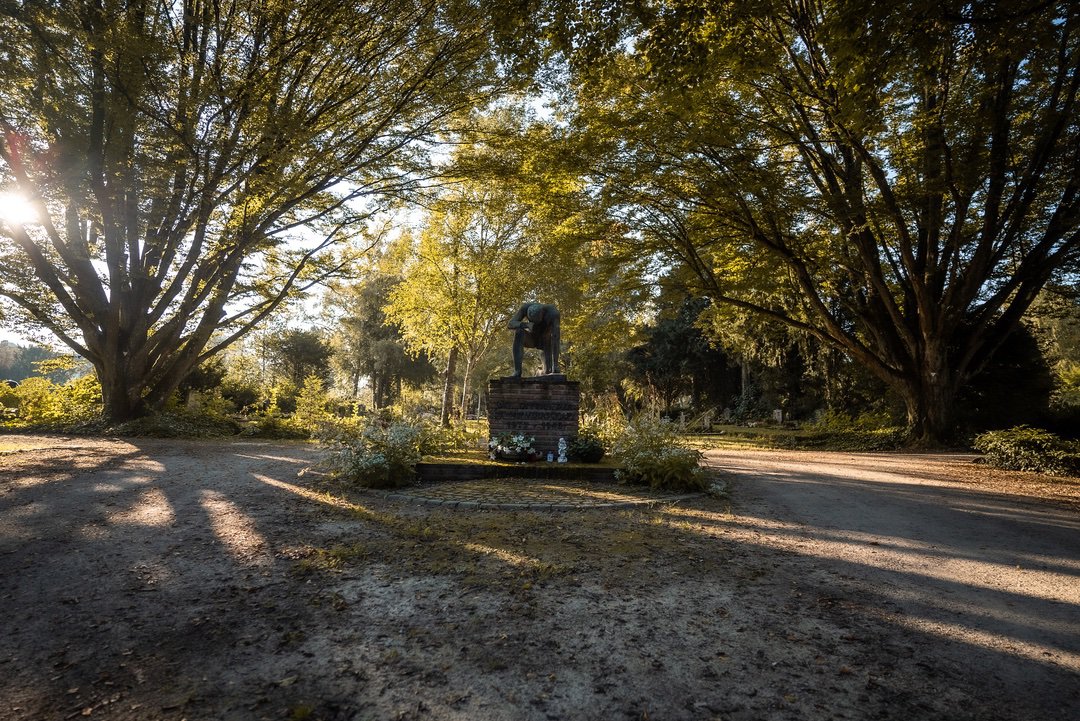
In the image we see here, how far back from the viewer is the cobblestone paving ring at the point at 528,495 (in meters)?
6.11

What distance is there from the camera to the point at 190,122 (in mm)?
9539

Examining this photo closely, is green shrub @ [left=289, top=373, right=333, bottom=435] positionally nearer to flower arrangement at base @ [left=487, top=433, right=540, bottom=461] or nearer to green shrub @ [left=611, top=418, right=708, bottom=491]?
flower arrangement at base @ [left=487, top=433, right=540, bottom=461]

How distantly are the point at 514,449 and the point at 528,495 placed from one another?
2.22 metres

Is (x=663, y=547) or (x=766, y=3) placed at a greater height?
(x=766, y=3)

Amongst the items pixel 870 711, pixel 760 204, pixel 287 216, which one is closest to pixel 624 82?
pixel 760 204

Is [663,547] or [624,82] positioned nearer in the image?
[663,547]

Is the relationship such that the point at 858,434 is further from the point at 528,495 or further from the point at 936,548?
the point at 528,495

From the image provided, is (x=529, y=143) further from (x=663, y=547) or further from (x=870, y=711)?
(x=870, y=711)

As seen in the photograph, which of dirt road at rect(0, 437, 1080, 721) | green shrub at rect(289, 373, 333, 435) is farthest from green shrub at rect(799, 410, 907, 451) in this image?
green shrub at rect(289, 373, 333, 435)

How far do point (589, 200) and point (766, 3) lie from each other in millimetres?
6897

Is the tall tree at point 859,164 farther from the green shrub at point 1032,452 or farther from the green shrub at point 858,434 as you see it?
the green shrub at point 1032,452

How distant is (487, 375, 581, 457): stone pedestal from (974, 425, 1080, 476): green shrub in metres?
8.83

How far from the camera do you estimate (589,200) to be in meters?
13.0

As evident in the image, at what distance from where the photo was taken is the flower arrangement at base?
8.92m
